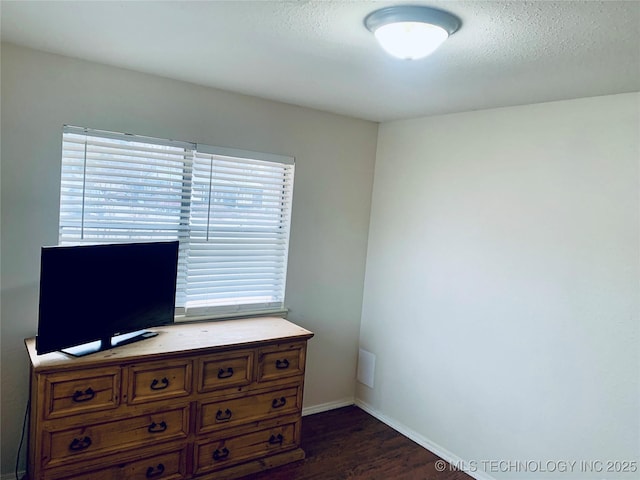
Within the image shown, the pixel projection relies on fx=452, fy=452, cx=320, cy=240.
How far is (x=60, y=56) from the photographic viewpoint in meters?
2.46

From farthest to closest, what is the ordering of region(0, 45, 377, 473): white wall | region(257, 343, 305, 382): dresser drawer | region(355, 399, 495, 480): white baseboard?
region(355, 399, 495, 480): white baseboard, region(257, 343, 305, 382): dresser drawer, region(0, 45, 377, 473): white wall

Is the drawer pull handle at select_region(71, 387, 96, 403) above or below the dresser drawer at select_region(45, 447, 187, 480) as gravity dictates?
above

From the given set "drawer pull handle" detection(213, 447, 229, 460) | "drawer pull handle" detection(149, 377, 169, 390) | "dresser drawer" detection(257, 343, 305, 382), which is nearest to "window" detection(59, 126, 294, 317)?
"dresser drawer" detection(257, 343, 305, 382)

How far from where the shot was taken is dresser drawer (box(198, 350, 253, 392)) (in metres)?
2.60

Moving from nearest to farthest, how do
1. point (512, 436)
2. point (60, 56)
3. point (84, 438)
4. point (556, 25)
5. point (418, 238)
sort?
point (556, 25)
point (84, 438)
point (60, 56)
point (512, 436)
point (418, 238)

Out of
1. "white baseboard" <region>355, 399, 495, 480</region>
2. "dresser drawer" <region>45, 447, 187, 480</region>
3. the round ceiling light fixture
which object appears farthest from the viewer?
"white baseboard" <region>355, 399, 495, 480</region>

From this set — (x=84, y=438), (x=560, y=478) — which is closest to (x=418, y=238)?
(x=560, y=478)

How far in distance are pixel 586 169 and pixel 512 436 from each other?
5.44 feet

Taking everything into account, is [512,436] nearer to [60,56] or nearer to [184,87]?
[184,87]

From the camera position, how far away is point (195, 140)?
9.59 feet

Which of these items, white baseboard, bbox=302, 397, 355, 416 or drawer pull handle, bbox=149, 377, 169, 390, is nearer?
drawer pull handle, bbox=149, 377, 169, 390

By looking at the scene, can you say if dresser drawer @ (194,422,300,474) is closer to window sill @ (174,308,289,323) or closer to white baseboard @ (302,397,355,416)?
white baseboard @ (302,397,355,416)

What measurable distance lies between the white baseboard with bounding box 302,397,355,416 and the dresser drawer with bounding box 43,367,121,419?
1.73 metres

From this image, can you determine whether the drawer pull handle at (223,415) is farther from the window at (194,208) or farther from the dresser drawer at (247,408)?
the window at (194,208)
